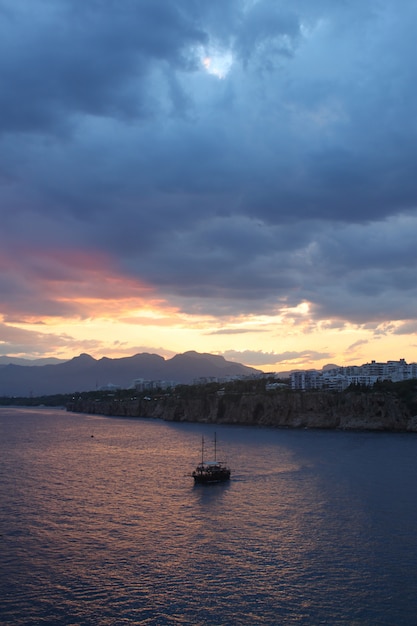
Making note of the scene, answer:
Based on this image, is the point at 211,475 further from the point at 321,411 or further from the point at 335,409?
the point at 321,411

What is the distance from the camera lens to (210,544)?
43750 millimetres

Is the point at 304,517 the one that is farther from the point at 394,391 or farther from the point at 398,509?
the point at 394,391

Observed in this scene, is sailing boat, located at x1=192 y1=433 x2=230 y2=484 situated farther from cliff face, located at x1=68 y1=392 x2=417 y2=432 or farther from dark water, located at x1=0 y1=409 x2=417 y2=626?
cliff face, located at x1=68 y1=392 x2=417 y2=432

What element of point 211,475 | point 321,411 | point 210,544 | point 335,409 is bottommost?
point 210,544

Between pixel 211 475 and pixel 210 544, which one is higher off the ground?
pixel 211 475

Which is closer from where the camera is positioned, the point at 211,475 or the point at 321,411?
the point at 211,475

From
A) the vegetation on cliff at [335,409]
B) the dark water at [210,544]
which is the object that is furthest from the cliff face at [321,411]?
the dark water at [210,544]

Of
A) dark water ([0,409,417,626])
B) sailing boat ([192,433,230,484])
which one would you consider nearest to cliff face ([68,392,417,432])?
dark water ([0,409,417,626])

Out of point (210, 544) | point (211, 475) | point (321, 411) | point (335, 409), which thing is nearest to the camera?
point (210, 544)

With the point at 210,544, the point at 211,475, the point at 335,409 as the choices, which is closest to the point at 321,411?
the point at 335,409

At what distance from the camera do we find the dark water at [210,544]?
1261 inches

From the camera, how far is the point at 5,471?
7919 cm

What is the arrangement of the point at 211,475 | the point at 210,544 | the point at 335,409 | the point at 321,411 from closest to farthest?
1. the point at 210,544
2. the point at 211,475
3. the point at 335,409
4. the point at 321,411

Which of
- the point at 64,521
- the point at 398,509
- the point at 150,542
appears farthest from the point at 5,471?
the point at 398,509
